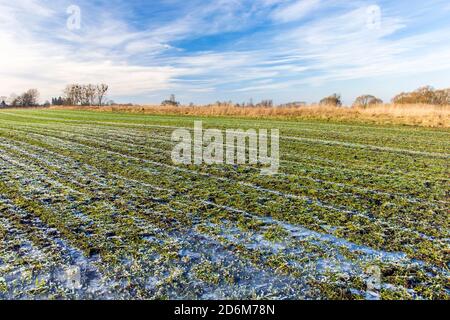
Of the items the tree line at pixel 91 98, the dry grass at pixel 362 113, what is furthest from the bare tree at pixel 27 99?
the dry grass at pixel 362 113

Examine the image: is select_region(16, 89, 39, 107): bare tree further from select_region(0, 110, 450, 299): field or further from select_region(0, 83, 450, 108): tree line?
select_region(0, 110, 450, 299): field

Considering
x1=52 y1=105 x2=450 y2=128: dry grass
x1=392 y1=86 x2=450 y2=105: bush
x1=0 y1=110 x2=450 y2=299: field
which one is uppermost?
x1=392 y1=86 x2=450 y2=105: bush

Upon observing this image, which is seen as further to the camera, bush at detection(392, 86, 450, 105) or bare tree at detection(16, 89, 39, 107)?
bare tree at detection(16, 89, 39, 107)

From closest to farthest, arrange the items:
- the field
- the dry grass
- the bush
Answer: the field, the dry grass, the bush

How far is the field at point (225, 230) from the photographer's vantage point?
381 centimetres

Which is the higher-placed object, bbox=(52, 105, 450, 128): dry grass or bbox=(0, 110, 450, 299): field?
bbox=(52, 105, 450, 128): dry grass

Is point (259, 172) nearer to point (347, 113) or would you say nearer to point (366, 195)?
point (366, 195)

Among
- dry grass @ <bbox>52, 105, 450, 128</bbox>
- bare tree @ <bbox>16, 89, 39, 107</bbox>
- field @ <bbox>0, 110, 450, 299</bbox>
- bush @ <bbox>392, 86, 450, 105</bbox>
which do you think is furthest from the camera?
bare tree @ <bbox>16, 89, 39, 107</bbox>

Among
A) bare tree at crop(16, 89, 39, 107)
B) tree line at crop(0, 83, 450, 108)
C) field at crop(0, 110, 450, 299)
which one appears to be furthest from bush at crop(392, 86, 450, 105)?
bare tree at crop(16, 89, 39, 107)

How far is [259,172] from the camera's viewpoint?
9.45m

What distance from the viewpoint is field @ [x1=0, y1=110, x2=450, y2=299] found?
12.5 feet

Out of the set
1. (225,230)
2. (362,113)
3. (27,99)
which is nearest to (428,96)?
(362,113)

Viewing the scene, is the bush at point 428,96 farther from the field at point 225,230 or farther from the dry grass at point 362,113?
the field at point 225,230
